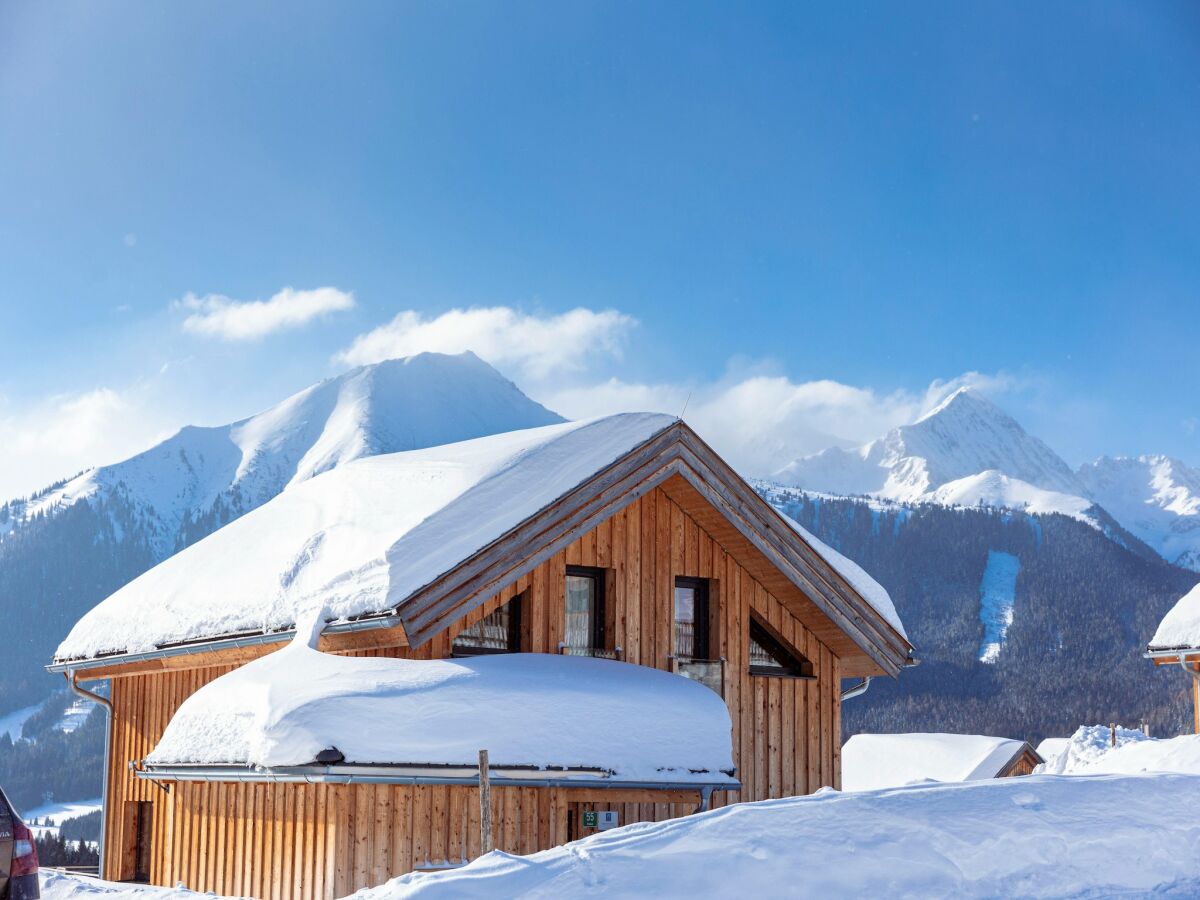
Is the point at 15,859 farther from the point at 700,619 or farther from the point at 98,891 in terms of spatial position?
the point at 700,619

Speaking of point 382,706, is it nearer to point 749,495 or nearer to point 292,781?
point 292,781

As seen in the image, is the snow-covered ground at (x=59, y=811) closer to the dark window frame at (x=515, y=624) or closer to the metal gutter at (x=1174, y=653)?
the metal gutter at (x=1174, y=653)

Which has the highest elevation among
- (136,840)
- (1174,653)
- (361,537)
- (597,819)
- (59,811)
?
(361,537)

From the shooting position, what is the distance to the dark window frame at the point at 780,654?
1634 cm

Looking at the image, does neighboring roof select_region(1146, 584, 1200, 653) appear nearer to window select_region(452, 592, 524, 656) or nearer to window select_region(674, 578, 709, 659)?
window select_region(674, 578, 709, 659)

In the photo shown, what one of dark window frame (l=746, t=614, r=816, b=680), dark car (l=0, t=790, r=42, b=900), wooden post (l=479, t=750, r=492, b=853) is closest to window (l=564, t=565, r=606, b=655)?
dark window frame (l=746, t=614, r=816, b=680)

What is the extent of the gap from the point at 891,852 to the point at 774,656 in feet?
28.5

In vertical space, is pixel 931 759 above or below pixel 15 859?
below

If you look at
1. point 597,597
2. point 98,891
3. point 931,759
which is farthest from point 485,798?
point 931,759

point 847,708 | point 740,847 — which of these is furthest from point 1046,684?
point 740,847

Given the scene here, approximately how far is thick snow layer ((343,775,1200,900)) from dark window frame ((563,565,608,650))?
20.3ft

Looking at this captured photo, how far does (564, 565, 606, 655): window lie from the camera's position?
14648mm

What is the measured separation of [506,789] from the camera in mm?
12508

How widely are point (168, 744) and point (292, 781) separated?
191cm
